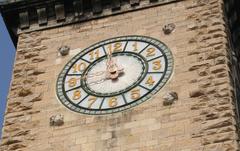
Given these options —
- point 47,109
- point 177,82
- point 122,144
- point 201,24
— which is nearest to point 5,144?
point 47,109

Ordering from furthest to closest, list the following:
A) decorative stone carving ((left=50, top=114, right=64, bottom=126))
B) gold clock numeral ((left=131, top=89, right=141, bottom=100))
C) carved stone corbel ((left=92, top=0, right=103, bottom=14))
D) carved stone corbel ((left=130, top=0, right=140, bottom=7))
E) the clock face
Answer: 1. carved stone corbel ((left=92, top=0, right=103, bottom=14))
2. carved stone corbel ((left=130, top=0, right=140, bottom=7))
3. the clock face
4. gold clock numeral ((left=131, top=89, right=141, bottom=100))
5. decorative stone carving ((left=50, top=114, right=64, bottom=126))

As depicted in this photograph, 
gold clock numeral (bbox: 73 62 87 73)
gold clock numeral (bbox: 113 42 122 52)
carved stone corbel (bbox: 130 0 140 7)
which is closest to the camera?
gold clock numeral (bbox: 73 62 87 73)

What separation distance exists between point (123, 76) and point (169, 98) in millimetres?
1531

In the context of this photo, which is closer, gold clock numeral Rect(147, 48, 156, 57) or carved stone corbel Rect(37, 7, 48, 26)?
gold clock numeral Rect(147, 48, 156, 57)

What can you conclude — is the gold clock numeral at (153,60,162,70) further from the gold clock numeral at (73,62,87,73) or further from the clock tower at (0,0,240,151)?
the gold clock numeral at (73,62,87,73)

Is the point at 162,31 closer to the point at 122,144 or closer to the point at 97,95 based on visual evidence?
the point at 97,95

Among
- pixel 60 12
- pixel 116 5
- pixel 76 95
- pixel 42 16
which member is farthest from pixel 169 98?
pixel 42 16

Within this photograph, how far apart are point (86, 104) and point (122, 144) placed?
1.61 metres

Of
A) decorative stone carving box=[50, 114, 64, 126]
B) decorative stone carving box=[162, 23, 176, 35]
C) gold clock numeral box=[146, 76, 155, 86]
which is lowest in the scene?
decorative stone carving box=[50, 114, 64, 126]

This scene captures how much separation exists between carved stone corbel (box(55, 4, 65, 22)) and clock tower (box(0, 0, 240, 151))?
0.02 metres

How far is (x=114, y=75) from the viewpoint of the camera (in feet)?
60.4

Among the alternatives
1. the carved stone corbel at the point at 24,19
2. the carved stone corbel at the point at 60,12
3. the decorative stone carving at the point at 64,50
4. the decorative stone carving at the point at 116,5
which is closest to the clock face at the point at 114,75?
the decorative stone carving at the point at 64,50

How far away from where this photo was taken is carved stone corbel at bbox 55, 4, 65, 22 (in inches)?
808

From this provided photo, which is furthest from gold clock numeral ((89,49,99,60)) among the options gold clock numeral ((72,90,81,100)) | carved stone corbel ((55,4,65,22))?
carved stone corbel ((55,4,65,22))
